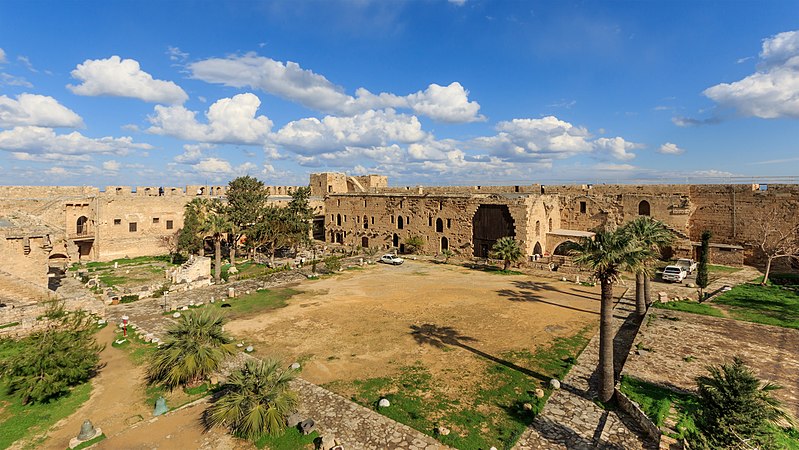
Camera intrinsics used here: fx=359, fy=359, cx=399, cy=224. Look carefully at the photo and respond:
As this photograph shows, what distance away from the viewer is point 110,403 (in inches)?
472

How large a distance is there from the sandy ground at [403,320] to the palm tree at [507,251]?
1935mm

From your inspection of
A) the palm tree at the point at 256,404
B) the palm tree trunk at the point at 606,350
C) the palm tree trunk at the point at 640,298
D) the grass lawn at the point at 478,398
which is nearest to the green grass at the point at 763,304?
the palm tree trunk at the point at 640,298

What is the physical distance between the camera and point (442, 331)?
18016mm

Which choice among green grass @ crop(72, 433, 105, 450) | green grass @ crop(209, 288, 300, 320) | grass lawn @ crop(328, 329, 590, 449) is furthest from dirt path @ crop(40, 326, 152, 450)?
grass lawn @ crop(328, 329, 590, 449)

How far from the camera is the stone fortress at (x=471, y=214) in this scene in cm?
3042

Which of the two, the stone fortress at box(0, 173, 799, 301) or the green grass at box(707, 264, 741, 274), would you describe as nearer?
the green grass at box(707, 264, 741, 274)

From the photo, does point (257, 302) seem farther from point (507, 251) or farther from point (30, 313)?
point (507, 251)

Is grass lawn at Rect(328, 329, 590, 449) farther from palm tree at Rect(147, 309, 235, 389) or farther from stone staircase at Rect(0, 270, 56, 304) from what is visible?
stone staircase at Rect(0, 270, 56, 304)

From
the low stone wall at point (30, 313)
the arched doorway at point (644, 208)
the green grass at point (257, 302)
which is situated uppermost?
the arched doorway at point (644, 208)

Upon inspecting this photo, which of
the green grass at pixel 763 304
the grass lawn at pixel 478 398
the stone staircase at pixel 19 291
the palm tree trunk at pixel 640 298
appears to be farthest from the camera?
the stone staircase at pixel 19 291

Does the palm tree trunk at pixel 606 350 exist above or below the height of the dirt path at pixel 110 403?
above

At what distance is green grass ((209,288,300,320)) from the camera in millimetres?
21141

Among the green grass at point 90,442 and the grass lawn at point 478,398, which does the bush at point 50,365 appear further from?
the grass lawn at point 478,398

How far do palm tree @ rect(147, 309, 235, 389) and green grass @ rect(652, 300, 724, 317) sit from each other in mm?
22270
